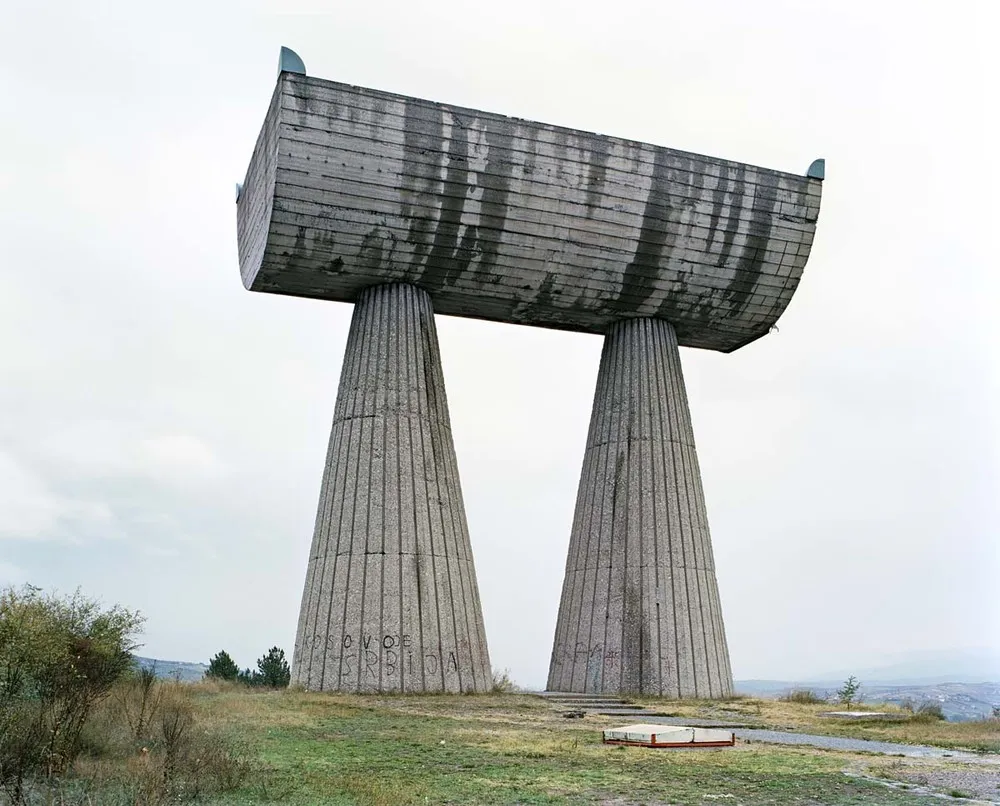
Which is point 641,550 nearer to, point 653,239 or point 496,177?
point 653,239

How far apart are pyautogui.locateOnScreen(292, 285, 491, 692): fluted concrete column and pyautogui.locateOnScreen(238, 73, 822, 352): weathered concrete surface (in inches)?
57.0

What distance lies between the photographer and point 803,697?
2241cm

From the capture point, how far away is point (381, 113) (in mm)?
19578

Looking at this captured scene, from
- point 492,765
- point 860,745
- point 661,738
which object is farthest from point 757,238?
point 492,765

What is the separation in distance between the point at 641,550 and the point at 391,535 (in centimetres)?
560

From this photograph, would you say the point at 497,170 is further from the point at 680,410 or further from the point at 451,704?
the point at 451,704

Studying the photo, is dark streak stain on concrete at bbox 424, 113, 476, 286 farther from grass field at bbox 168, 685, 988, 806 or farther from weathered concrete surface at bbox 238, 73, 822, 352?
grass field at bbox 168, 685, 988, 806

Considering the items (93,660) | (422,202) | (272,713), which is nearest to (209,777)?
(93,660)

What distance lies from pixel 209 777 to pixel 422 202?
559 inches

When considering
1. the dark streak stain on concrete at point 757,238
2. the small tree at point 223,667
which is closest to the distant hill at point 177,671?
the small tree at point 223,667

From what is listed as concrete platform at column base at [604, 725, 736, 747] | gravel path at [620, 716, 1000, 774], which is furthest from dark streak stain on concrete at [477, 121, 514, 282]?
concrete platform at column base at [604, 725, 736, 747]

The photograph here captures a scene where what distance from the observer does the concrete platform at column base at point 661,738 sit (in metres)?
11.4

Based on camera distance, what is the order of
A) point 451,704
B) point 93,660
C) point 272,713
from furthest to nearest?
point 451,704 → point 272,713 → point 93,660

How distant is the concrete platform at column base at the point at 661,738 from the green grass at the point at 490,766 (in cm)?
26
